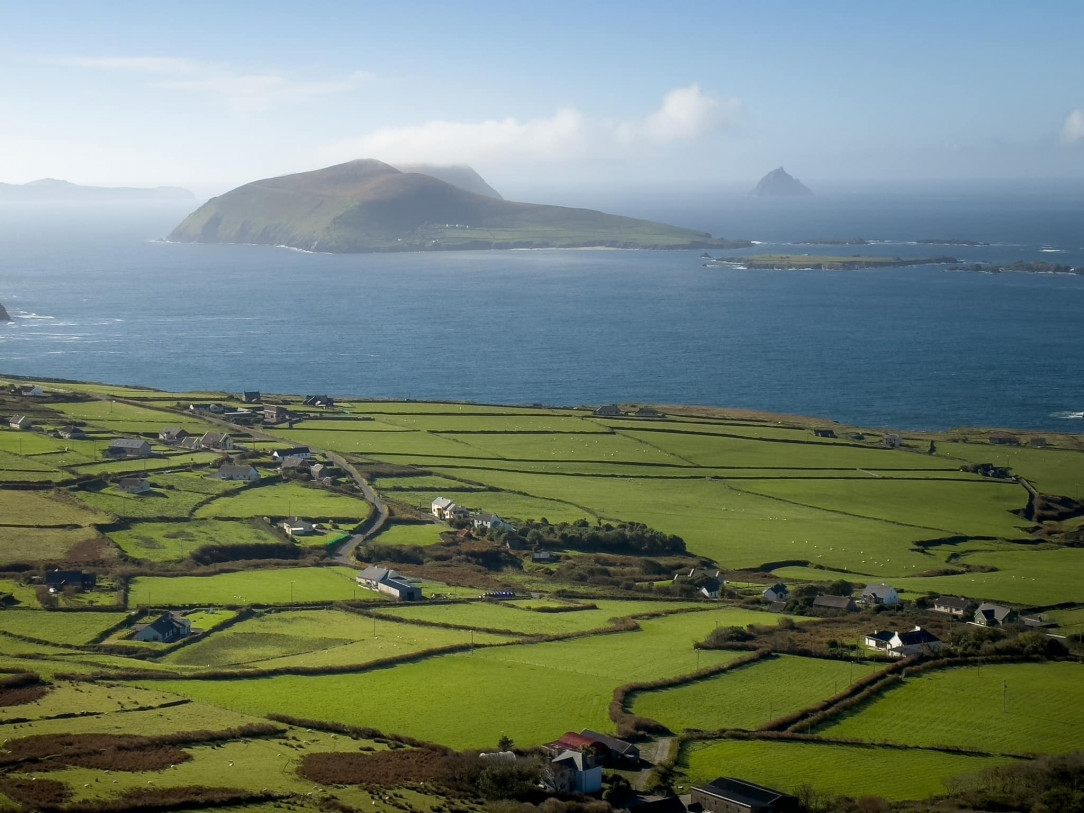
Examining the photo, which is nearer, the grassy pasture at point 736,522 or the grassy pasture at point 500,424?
the grassy pasture at point 736,522

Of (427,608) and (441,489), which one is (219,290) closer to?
(441,489)

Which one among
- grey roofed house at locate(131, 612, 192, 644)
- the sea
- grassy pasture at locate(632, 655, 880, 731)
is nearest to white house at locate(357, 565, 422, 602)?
grey roofed house at locate(131, 612, 192, 644)

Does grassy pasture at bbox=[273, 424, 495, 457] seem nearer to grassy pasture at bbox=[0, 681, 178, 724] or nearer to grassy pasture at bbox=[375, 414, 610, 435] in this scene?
grassy pasture at bbox=[375, 414, 610, 435]

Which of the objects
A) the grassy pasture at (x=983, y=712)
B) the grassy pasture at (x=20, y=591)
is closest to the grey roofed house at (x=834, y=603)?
the grassy pasture at (x=983, y=712)

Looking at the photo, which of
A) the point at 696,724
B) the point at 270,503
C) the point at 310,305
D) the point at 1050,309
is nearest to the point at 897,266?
the point at 1050,309

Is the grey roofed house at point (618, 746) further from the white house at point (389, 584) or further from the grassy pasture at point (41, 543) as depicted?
the grassy pasture at point (41, 543)

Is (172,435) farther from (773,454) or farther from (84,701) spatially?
(84,701)
